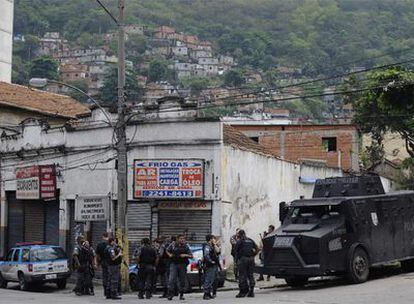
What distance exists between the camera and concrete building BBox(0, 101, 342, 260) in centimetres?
2711

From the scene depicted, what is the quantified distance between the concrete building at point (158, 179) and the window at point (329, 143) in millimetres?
13052

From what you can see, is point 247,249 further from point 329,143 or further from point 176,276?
point 329,143

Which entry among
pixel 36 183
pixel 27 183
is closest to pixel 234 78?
pixel 27 183

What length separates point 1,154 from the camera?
1415 inches

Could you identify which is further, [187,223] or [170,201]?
[170,201]

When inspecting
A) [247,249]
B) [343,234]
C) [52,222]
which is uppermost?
[52,222]

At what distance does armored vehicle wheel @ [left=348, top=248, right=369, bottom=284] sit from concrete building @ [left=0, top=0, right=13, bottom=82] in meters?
42.8

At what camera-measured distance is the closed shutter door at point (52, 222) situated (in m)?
32.8

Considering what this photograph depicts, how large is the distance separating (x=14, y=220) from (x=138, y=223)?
30.8 feet

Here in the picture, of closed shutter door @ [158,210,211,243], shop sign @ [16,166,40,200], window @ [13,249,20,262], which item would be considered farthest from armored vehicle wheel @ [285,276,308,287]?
shop sign @ [16,166,40,200]

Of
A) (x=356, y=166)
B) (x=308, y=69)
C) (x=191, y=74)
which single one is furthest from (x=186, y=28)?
(x=356, y=166)

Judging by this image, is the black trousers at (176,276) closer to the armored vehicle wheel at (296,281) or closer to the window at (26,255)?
the armored vehicle wheel at (296,281)

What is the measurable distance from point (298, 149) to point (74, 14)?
6096cm

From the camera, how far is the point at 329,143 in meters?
47.8
